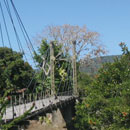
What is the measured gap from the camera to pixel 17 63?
21391mm

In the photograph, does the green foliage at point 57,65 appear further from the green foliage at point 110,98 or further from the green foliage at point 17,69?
the green foliage at point 110,98

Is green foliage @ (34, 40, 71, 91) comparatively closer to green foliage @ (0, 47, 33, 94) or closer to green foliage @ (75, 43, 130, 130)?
green foliage @ (0, 47, 33, 94)

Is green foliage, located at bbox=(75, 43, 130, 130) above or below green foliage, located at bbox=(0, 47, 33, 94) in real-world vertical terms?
below

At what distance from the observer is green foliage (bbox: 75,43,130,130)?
300 inches

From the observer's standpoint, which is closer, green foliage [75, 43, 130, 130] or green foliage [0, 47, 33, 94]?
green foliage [75, 43, 130, 130]

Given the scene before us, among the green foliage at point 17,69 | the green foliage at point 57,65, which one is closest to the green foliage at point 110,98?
the green foliage at point 57,65

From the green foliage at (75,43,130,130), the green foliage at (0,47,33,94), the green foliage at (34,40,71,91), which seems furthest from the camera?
the green foliage at (0,47,33,94)

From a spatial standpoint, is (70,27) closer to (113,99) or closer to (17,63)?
(17,63)

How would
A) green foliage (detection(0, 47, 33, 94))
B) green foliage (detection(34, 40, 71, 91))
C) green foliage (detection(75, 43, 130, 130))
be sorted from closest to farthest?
1. green foliage (detection(75, 43, 130, 130))
2. green foliage (detection(34, 40, 71, 91))
3. green foliage (detection(0, 47, 33, 94))

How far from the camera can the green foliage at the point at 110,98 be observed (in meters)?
7.62

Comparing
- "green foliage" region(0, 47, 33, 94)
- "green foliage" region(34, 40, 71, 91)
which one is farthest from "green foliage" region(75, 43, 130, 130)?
"green foliage" region(0, 47, 33, 94)

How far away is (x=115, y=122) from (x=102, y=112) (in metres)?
0.53

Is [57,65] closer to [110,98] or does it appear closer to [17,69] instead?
[17,69]

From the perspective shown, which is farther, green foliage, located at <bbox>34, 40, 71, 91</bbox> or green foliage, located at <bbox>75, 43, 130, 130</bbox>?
green foliage, located at <bbox>34, 40, 71, 91</bbox>
